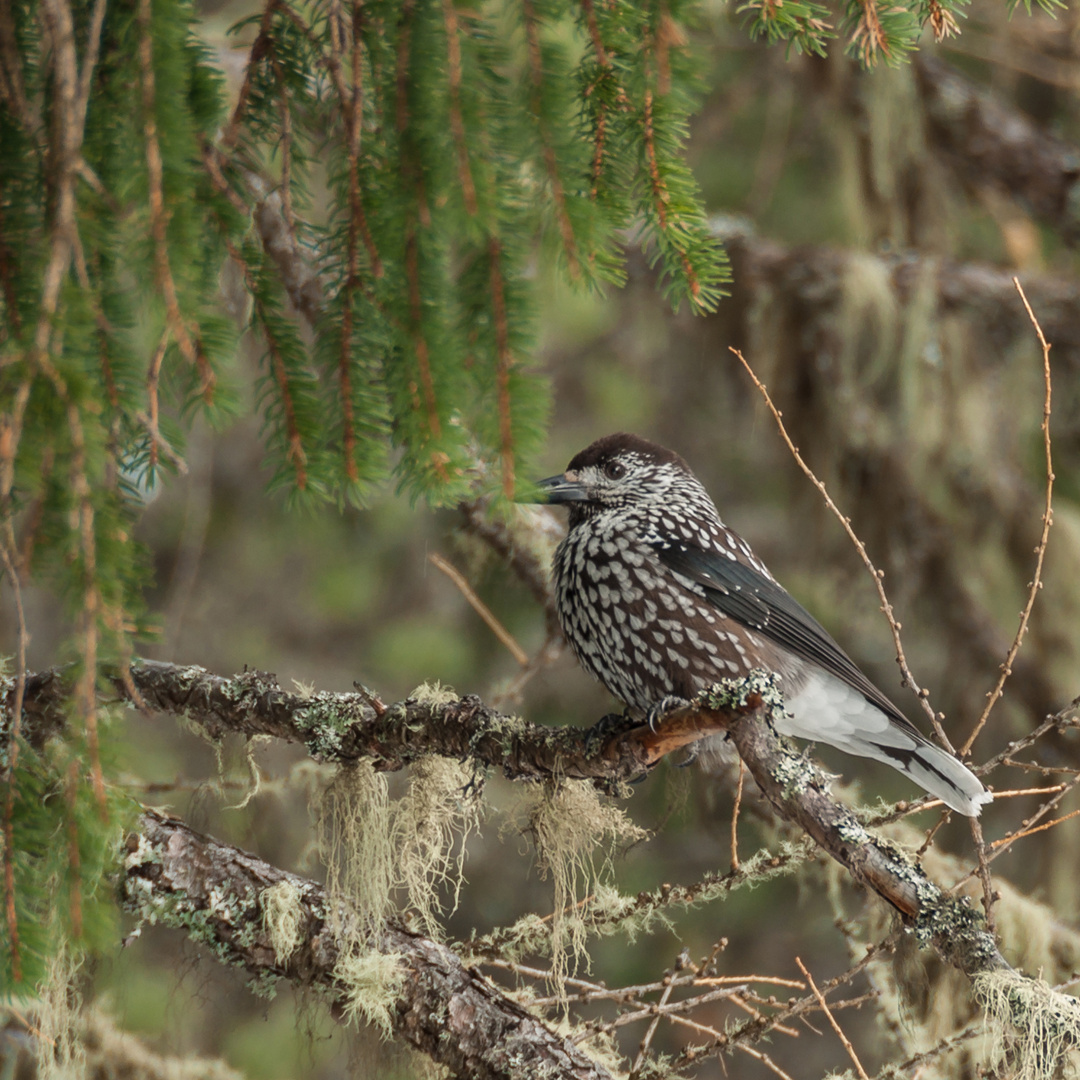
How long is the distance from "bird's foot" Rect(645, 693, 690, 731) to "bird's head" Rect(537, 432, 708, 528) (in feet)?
2.32

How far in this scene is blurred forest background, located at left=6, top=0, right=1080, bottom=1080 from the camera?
16.4 ft

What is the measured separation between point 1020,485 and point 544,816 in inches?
137

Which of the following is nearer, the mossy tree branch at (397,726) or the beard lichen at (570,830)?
the mossy tree branch at (397,726)

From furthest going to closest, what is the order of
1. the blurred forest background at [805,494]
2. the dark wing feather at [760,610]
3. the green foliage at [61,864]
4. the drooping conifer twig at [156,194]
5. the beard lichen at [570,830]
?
1. the blurred forest background at [805,494]
2. the dark wing feather at [760,610]
3. the beard lichen at [570,830]
4. the green foliage at [61,864]
5. the drooping conifer twig at [156,194]

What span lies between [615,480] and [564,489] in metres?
0.21

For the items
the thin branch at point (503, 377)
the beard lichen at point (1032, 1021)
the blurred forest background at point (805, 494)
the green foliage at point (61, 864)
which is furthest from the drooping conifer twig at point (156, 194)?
the blurred forest background at point (805, 494)

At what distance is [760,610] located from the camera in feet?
11.6

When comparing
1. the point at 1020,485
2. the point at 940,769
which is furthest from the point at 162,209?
the point at 1020,485

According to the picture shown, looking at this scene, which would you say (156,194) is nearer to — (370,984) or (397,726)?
(397,726)

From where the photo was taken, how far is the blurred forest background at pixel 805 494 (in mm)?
4984

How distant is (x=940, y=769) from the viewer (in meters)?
3.40

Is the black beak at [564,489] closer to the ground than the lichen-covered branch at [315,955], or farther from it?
farther from it

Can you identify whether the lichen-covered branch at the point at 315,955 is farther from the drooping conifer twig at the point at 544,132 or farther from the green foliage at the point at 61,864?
the drooping conifer twig at the point at 544,132

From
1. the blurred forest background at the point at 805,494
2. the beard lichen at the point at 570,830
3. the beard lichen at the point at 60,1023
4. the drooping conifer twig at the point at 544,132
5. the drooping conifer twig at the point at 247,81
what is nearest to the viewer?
the drooping conifer twig at the point at 544,132
